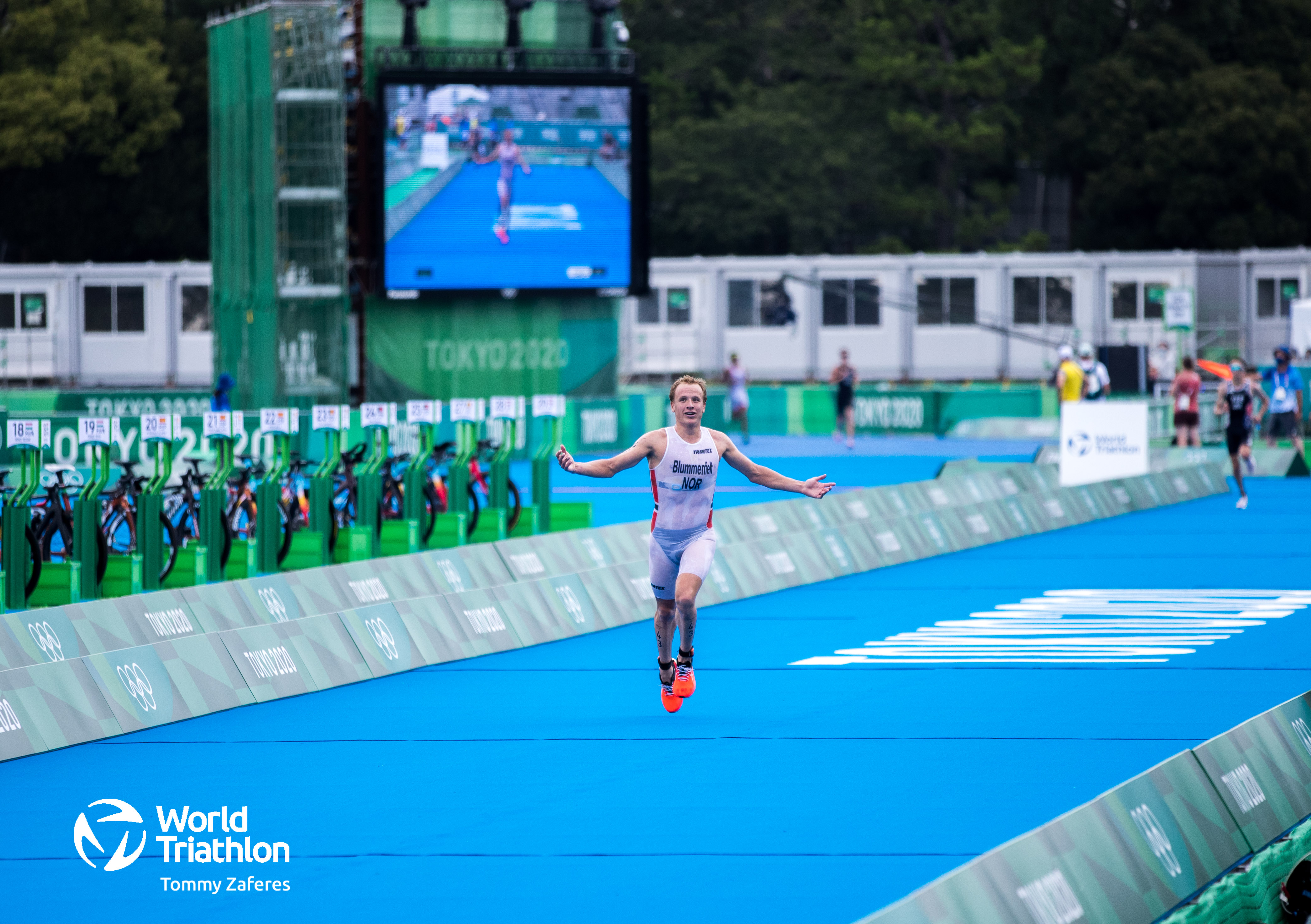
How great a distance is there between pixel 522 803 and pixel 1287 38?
61616 mm

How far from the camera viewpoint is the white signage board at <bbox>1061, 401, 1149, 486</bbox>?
26078 millimetres

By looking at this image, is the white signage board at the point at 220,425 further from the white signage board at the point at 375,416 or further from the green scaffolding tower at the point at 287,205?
the green scaffolding tower at the point at 287,205

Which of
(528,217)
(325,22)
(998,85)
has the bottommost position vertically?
(528,217)

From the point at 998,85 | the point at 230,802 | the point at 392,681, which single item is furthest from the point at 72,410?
the point at 998,85

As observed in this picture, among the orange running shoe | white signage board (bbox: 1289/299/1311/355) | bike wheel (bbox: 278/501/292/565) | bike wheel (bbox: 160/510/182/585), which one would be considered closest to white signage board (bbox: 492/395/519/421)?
bike wheel (bbox: 278/501/292/565)

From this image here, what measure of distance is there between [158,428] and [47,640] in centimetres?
546

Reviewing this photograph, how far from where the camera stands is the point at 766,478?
11.6m

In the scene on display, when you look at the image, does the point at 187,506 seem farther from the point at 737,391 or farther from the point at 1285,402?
the point at 737,391

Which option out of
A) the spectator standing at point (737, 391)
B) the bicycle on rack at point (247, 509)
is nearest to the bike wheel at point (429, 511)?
the bicycle on rack at point (247, 509)

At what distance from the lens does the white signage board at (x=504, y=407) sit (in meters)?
19.9

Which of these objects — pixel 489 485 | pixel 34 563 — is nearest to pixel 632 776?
pixel 34 563

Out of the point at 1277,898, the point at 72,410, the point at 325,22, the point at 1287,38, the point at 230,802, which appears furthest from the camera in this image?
the point at 1287,38

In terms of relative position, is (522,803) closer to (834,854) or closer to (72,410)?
(834,854)

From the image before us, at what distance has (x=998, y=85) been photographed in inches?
2549
